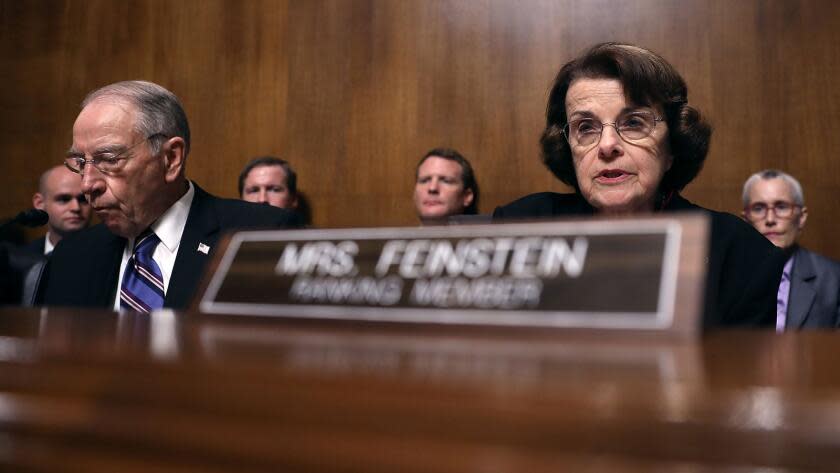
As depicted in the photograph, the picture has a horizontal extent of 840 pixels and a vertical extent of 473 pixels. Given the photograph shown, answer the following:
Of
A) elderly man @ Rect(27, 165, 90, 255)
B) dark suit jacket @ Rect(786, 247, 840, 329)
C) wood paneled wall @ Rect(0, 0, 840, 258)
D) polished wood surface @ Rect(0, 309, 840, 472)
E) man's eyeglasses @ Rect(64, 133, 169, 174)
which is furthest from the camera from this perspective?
elderly man @ Rect(27, 165, 90, 255)

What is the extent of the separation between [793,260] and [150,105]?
242 centimetres

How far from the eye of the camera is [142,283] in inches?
54.2

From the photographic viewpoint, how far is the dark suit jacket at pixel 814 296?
9.37 ft

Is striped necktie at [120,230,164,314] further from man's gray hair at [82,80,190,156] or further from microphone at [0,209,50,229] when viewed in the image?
man's gray hair at [82,80,190,156]

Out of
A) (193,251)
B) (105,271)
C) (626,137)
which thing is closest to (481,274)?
(626,137)

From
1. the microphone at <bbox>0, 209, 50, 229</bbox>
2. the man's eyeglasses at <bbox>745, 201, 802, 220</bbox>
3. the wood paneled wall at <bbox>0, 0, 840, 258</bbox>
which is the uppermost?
the wood paneled wall at <bbox>0, 0, 840, 258</bbox>

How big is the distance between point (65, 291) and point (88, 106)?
0.39 metres

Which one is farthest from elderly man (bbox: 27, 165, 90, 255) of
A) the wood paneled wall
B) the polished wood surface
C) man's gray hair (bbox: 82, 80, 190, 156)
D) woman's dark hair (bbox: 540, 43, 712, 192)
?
the polished wood surface

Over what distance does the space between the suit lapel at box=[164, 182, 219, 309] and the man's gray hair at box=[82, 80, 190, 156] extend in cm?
15

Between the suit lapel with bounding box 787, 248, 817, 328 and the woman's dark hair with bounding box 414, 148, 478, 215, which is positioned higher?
the woman's dark hair with bounding box 414, 148, 478, 215

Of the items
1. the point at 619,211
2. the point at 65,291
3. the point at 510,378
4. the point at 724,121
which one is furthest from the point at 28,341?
the point at 724,121

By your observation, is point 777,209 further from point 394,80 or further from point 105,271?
point 105,271

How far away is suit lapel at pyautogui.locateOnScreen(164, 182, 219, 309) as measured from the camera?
1.31m

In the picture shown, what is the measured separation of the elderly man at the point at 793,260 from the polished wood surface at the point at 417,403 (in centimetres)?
263
